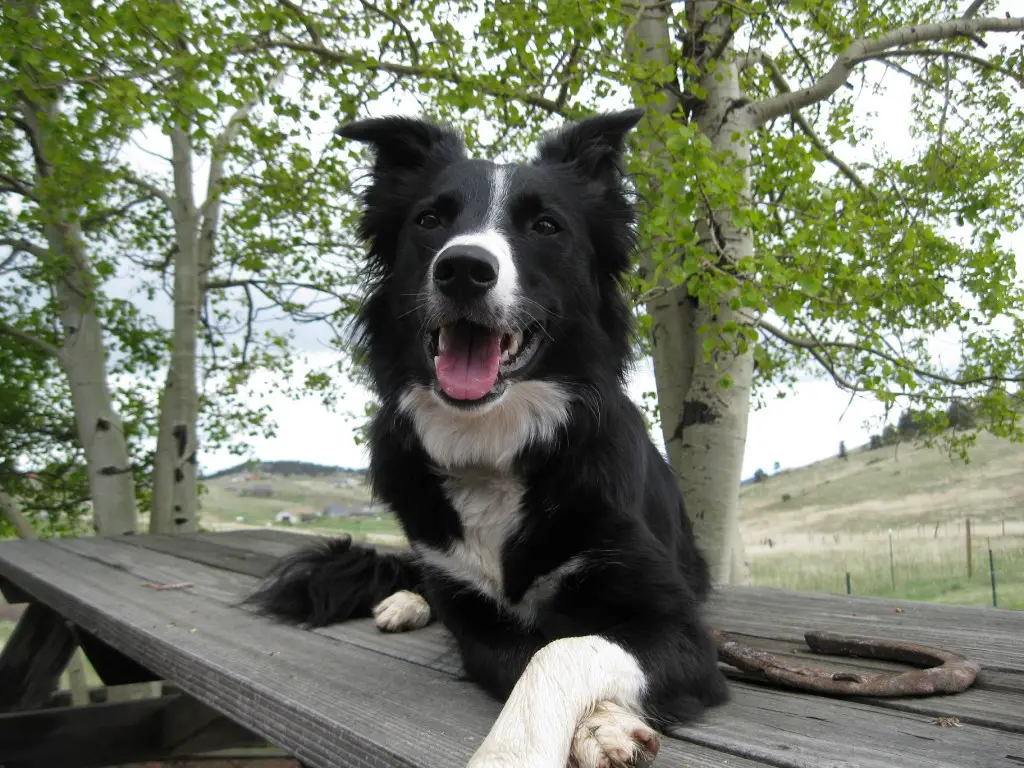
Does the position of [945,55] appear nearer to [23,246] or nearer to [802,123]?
[802,123]

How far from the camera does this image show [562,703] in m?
1.37

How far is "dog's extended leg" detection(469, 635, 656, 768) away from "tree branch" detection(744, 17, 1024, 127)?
475 cm

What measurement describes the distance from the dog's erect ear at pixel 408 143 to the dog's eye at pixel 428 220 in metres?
0.37

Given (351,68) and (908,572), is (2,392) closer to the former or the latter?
(351,68)

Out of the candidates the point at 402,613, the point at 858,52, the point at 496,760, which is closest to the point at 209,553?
the point at 402,613

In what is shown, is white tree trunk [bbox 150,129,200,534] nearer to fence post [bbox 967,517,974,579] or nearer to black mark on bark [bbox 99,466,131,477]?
black mark on bark [bbox 99,466,131,477]

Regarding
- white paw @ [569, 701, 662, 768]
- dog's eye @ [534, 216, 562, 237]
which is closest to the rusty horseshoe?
white paw @ [569, 701, 662, 768]

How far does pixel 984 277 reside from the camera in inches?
267

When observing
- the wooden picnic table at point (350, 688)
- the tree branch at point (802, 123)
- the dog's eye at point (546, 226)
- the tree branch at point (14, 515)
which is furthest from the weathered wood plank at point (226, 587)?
the tree branch at point (802, 123)

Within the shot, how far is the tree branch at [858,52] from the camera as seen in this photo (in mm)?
5438

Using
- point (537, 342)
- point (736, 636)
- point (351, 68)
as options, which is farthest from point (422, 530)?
point (351, 68)

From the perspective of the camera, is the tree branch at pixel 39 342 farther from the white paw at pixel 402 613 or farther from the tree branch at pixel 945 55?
the tree branch at pixel 945 55

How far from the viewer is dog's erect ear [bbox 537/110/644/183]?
2590mm

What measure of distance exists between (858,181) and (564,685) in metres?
7.25
